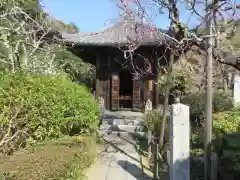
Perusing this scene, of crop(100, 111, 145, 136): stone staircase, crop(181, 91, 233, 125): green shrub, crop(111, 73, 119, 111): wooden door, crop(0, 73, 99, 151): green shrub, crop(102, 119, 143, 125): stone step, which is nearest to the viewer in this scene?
crop(0, 73, 99, 151): green shrub

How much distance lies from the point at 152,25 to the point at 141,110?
11378mm

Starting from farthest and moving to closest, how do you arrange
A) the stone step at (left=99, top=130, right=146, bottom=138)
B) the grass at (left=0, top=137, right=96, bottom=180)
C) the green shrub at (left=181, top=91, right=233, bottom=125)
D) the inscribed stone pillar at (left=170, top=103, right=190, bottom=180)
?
the green shrub at (left=181, top=91, right=233, bottom=125)
the stone step at (left=99, top=130, right=146, bottom=138)
the inscribed stone pillar at (left=170, top=103, right=190, bottom=180)
the grass at (left=0, top=137, right=96, bottom=180)

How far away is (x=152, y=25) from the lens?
5.88 meters

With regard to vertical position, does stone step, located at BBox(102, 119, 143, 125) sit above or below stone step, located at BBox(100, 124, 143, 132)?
above

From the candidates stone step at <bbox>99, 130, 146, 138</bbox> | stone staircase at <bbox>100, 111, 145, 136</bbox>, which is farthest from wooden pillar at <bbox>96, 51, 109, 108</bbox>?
stone step at <bbox>99, 130, 146, 138</bbox>

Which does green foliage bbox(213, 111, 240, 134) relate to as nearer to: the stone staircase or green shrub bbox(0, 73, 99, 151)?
the stone staircase

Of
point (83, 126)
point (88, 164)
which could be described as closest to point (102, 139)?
point (83, 126)

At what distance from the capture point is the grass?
202 inches

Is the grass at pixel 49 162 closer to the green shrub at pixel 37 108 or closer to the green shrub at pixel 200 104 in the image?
the green shrub at pixel 37 108

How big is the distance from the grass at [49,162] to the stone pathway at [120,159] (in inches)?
21.2

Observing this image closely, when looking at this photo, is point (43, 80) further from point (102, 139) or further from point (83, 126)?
point (102, 139)

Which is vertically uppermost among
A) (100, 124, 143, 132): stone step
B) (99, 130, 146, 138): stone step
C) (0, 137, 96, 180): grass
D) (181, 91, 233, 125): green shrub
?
(181, 91, 233, 125): green shrub

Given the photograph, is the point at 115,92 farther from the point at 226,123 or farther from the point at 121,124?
the point at 226,123

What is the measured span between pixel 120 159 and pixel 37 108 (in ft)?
8.97
